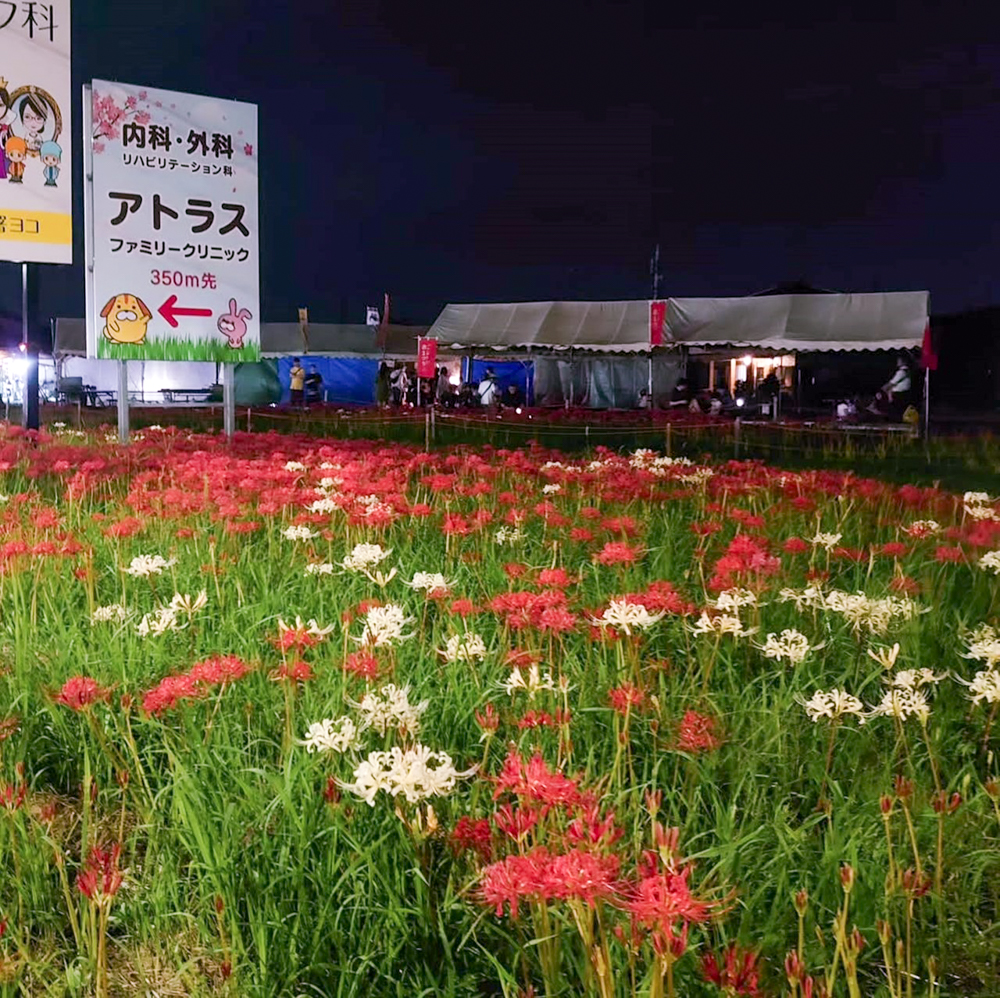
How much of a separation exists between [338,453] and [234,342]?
4.47m

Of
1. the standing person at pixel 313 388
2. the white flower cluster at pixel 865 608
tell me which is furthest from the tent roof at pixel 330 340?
the white flower cluster at pixel 865 608

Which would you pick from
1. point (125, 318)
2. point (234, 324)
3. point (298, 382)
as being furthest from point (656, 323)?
point (125, 318)

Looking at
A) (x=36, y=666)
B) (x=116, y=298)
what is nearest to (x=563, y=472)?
(x=36, y=666)

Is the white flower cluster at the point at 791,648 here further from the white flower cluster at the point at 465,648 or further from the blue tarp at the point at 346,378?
the blue tarp at the point at 346,378

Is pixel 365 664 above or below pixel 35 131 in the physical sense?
below

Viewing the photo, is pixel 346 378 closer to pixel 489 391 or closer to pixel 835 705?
pixel 489 391

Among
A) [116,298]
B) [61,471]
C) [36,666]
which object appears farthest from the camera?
[116,298]

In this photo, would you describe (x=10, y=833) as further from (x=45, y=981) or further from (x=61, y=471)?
(x=61, y=471)

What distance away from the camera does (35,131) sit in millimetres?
9555

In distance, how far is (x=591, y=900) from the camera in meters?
1.05

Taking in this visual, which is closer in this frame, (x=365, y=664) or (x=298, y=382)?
(x=365, y=664)

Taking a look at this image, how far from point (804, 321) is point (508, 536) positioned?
18.4 metres

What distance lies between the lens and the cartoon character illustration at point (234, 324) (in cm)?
1027

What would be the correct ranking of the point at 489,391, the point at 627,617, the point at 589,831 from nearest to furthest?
the point at 589,831 < the point at 627,617 < the point at 489,391
